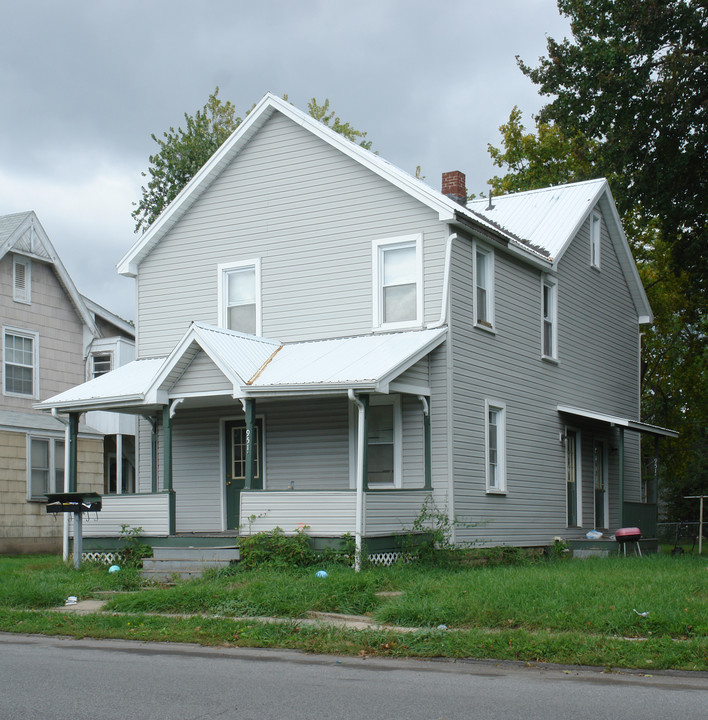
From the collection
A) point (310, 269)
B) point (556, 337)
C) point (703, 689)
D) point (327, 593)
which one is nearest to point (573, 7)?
point (556, 337)

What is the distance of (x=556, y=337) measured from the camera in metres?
21.7

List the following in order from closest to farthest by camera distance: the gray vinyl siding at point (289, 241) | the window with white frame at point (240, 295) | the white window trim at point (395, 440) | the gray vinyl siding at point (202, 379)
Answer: the gray vinyl siding at point (202, 379), the white window trim at point (395, 440), the gray vinyl siding at point (289, 241), the window with white frame at point (240, 295)

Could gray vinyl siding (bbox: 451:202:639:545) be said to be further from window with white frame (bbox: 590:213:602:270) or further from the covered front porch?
the covered front porch

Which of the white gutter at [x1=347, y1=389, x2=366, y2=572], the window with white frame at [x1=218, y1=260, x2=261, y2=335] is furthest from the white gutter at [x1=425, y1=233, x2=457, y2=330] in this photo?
the window with white frame at [x1=218, y1=260, x2=261, y2=335]

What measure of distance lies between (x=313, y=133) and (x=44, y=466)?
1256 centimetres

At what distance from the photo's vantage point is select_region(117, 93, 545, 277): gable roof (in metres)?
17.5

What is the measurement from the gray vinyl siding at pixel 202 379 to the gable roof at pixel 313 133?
423 centimetres

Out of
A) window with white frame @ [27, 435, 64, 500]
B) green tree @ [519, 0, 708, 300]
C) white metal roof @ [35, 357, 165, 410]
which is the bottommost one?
window with white frame @ [27, 435, 64, 500]

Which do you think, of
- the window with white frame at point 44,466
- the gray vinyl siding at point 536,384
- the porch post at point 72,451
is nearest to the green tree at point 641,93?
the gray vinyl siding at point 536,384

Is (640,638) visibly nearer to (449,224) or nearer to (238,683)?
(238,683)

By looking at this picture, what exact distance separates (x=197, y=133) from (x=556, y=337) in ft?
65.0

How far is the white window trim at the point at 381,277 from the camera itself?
17734 mm

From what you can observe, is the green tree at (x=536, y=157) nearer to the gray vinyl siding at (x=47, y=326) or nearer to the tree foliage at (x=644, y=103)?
the tree foliage at (x=644, y=103)

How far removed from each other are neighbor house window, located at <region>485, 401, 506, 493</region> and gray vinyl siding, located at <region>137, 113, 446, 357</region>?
2.72 m
